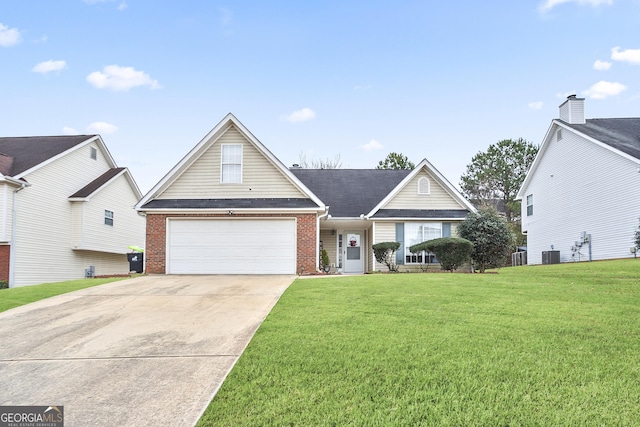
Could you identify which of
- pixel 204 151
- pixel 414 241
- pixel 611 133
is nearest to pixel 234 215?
pixel 204 151

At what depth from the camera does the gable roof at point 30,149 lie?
19344 mm

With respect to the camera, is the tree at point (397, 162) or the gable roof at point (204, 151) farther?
the tree at point (397, 162)

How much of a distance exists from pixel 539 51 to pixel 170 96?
52.6ft

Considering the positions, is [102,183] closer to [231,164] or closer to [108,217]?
[108,217]

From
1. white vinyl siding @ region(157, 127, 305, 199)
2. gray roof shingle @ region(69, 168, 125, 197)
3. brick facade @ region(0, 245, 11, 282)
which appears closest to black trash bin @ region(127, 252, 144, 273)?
white vinyl siding @ region(157, 127, 305, 199)

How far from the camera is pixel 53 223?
2055 cm

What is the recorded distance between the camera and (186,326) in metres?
7.20

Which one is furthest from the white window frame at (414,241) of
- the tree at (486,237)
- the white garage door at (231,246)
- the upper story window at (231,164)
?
the upper story window at (231,164)

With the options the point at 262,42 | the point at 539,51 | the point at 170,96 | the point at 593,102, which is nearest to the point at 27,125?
the point at 170,96

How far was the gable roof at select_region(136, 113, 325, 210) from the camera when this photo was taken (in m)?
16.3

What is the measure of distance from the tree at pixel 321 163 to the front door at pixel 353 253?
20713 mm

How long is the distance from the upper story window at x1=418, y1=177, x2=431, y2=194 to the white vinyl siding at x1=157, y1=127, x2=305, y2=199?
5.93m

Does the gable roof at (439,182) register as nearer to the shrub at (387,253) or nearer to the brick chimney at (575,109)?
the shrub at (387,253)

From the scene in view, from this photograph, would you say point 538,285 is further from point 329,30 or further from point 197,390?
point 329,30
